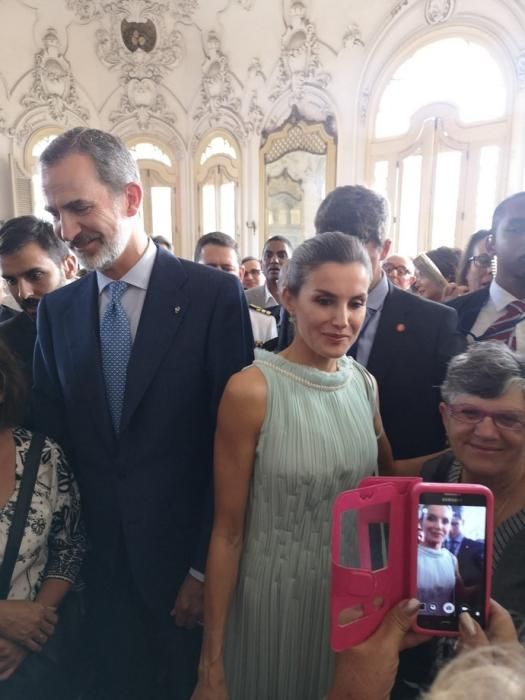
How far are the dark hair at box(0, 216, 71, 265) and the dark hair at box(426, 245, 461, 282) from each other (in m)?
3.19

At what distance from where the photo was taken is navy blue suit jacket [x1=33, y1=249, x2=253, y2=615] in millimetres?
1549

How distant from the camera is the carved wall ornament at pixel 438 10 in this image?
7.38m

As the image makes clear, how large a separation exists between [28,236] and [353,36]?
857 centimetres

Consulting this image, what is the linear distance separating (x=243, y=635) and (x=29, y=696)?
71 centimetres

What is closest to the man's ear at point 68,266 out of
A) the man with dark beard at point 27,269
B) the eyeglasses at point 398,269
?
the man with dark beard at point 27,269

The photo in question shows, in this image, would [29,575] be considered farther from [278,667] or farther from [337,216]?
[337,216]

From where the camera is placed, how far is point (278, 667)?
1.46m

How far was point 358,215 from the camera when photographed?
1665mm

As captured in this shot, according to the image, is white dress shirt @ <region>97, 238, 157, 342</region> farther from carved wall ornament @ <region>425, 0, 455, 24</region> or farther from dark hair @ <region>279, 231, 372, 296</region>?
carved wall ornament @ <region>425, 0, 455, 24</region>

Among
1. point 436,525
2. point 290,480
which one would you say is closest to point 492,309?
point 290,480

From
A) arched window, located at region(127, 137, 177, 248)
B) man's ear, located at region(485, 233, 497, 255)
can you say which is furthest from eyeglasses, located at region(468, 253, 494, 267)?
arched window, located at region(127, 137, 177, 248)

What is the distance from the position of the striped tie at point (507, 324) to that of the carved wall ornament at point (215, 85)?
10.0m

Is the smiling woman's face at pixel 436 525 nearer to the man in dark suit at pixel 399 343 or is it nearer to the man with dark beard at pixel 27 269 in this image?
the man in dark suit at pixel 399 343

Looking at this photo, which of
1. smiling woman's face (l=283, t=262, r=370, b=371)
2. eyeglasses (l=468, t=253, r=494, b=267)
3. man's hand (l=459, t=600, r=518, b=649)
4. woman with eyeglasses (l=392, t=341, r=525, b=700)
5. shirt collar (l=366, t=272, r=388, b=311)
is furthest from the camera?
eyeglasses (l=468, t=253, r=494, b=267)
